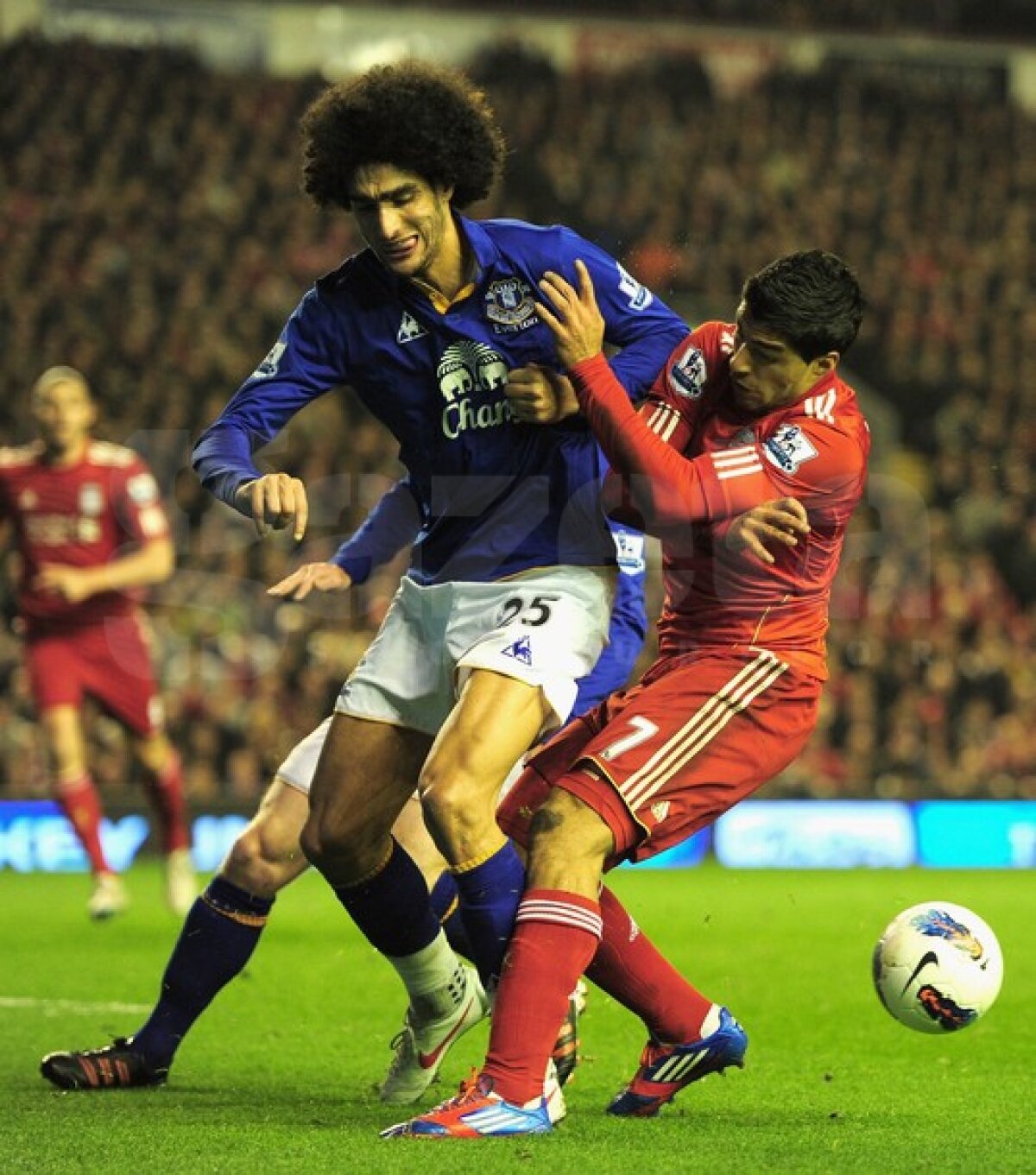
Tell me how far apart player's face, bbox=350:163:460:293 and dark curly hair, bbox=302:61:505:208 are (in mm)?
40

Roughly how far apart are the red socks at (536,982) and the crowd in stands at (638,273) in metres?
7.67

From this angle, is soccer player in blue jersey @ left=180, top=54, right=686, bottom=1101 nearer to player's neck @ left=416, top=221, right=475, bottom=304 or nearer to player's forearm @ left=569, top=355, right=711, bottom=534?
player's neck @ left=416, top=221, right=475, bottom=304

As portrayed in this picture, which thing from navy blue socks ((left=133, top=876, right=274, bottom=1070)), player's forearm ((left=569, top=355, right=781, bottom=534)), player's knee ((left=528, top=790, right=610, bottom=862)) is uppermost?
player's forearm ((left=569, top=355, right=781, bottom=534))

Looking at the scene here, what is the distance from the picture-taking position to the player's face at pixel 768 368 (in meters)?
4.93

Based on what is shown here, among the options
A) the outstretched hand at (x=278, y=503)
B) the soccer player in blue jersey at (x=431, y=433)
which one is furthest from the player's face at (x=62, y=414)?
the outstretched hand at (x=278, y=503)

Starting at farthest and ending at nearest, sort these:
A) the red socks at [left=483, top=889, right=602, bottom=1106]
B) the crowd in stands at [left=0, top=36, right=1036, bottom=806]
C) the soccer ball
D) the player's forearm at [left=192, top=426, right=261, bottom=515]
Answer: the crowd in stands at [left=0, top=36, right=1036, bottom=806]
the soccer ball
the player's forearm at [left=192, top=426, right=261, bottom=515]
the red socks at [left=483, top=889, right=602, bottom=1106]

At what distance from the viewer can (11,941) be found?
962cm

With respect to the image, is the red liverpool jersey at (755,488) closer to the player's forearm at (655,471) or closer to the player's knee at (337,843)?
the player's forearm at (655,471)

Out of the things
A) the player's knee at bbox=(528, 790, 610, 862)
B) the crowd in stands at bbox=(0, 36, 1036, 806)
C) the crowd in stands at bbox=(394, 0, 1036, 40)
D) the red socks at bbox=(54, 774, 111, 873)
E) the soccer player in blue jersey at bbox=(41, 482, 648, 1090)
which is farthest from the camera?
the crowd in stands at bbox=(394, 0, 1036, 40)

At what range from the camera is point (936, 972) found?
5.33 m

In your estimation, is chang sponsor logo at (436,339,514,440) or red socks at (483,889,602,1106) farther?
chang sponsor logo at (436,339,514,440)

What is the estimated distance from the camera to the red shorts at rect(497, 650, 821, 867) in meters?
4.74

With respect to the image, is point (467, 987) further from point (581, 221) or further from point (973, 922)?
point (581, 221)

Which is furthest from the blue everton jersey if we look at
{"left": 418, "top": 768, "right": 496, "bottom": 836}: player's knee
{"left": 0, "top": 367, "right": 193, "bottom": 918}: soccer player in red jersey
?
{"left": 0, "top": 367, "right": 193, "bottom": 918}: soccer player in red jersey
